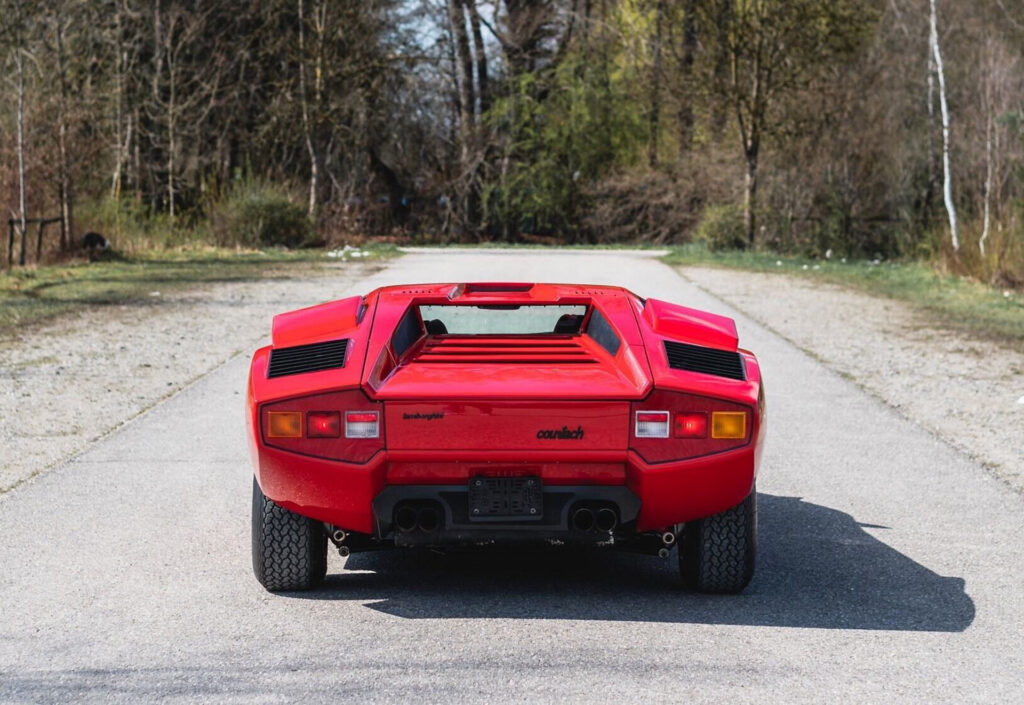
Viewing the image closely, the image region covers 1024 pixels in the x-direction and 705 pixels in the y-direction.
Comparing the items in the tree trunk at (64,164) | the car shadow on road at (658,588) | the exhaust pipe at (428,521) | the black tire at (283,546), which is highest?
the tree trunk at (64,164)

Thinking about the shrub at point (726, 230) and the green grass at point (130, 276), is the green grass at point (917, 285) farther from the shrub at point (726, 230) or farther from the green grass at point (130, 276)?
the green grass at point (130, 276)

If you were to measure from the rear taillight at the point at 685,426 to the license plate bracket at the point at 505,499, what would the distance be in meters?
0.36

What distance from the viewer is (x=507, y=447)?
4844 mm

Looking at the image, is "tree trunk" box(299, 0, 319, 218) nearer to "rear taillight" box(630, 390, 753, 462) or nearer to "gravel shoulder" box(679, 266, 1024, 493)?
"gravel shoulder" box(679, 266, 1024, 493)

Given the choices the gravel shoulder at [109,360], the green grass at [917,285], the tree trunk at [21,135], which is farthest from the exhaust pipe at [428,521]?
the tree trunk at [21,135]

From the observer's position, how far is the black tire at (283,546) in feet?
17.3

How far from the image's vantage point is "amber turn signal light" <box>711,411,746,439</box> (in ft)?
16.3

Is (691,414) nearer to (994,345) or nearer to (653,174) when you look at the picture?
(994,345)

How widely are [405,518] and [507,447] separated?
42 cm

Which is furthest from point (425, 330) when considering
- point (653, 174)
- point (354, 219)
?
point (653, 174)

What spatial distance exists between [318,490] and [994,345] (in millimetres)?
11532

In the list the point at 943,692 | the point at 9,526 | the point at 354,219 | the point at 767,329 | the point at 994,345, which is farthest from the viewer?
the point at 354,219

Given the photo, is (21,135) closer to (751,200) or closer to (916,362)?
(916,362)

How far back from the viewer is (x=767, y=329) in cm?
1667
